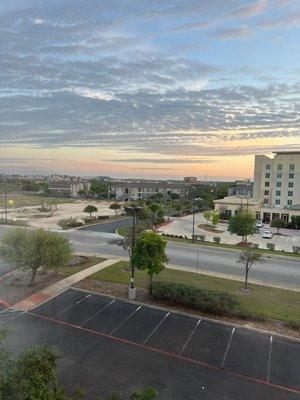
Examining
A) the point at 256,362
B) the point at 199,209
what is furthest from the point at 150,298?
the point at 199,209

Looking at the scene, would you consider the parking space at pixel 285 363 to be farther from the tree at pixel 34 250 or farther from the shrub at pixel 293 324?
the tree at pixel 34 250

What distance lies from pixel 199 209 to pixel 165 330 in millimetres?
68255

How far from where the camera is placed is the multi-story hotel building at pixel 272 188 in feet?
219

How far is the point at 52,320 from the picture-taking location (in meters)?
17.6

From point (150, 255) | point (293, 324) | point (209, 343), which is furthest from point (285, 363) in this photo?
point (150, 255)

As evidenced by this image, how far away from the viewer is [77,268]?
26.9 m

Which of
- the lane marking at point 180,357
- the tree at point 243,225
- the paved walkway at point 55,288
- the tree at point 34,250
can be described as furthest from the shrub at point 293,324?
the tree at point 243,225

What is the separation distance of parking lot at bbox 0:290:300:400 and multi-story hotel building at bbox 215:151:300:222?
49318 millimetres

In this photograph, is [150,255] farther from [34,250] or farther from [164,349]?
[34,250]

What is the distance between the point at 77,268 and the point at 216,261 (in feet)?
40.2

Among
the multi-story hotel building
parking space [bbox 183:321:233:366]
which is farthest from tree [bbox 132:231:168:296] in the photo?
the multi-story hotel building

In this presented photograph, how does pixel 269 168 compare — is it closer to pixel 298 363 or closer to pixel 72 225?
pixel 72 225

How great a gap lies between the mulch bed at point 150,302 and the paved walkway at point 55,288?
75 centimetres

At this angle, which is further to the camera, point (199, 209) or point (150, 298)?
point (199, 209)
